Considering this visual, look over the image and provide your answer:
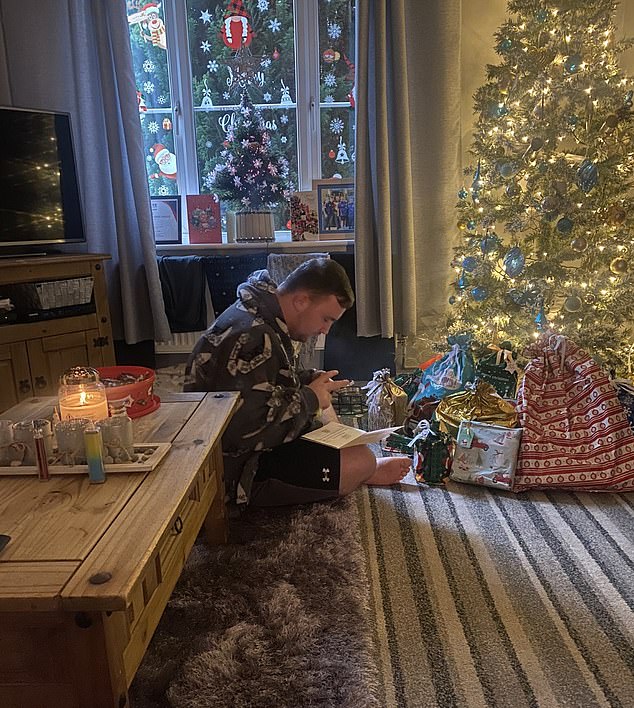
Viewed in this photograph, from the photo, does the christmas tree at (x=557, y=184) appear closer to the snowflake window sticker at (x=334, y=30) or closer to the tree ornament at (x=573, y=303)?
the tree ornament at (x=573, y=303)

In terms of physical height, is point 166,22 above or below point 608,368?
above

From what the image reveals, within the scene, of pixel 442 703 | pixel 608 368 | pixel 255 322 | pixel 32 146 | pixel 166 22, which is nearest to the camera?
pixel 442 703

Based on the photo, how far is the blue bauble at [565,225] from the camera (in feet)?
7.75

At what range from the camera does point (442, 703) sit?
3.95ft

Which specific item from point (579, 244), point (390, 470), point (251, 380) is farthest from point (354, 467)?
point (579, 244)

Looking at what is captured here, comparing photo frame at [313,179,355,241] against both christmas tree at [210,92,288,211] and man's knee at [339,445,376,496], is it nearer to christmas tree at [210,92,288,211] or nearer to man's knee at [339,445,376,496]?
christmas tree at [210,92,288,211]

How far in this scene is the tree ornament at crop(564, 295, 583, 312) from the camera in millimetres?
2375

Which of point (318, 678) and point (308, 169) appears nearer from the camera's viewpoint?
point (318, 678)

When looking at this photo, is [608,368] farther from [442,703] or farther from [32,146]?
[32,146]

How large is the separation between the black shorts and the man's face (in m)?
0.36

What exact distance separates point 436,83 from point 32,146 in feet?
6.41

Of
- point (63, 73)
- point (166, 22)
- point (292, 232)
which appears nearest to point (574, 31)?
point (292, 232)

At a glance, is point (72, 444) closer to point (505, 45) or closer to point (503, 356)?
point (503, 356)

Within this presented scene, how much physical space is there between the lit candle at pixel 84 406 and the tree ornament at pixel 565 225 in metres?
1.85
